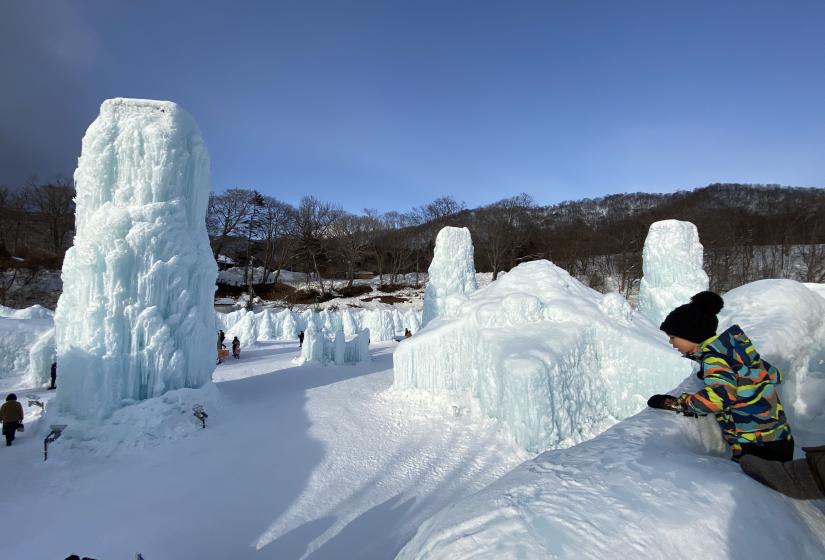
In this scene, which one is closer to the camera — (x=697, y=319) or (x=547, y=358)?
(x=697, y=319)

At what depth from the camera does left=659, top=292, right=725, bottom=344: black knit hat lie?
239cm

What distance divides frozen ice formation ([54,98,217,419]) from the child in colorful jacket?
928cm

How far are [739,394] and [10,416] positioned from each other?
10733 millimetres

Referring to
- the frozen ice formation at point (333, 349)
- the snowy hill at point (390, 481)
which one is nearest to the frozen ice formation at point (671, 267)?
the snowy hill at point (390, 481)

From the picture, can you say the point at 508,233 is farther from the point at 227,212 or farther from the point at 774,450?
the point at 774,450

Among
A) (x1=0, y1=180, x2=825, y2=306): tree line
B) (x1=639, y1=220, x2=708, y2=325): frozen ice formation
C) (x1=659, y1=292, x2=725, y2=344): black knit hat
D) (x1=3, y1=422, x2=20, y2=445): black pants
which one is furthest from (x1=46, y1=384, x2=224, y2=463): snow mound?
(x1=0, y1=180, x2=825, y2=306): tree line

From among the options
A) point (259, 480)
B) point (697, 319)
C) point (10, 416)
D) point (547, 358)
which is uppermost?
point (697, 319)

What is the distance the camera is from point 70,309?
801 cm

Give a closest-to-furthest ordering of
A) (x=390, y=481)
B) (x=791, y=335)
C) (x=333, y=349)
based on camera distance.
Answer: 1. (x=791, y=335)
2. (x=390, y=481)
3. (x=333, y=349)

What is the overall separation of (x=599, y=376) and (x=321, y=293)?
32.3 m

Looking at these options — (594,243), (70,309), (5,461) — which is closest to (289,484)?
(5,461)

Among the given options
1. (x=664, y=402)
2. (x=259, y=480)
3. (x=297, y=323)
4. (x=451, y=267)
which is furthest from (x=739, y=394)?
(x=297, y=323)

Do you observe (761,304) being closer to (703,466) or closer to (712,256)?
(703,466)

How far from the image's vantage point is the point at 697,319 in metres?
2.41
